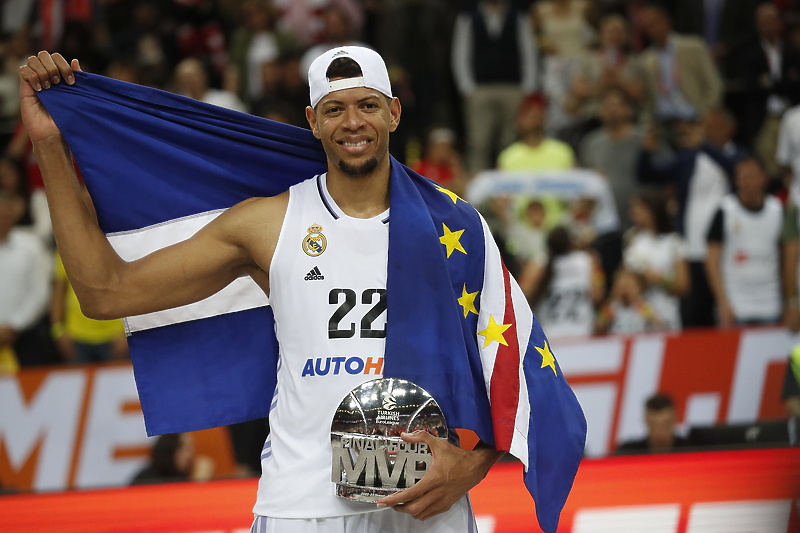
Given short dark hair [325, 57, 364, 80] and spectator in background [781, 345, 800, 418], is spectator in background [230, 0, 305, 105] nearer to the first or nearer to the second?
spectator in background [781, 345, 800, 418]

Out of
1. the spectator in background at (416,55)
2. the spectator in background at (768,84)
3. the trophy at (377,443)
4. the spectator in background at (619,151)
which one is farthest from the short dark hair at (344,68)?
the spectator in background at (768,84)

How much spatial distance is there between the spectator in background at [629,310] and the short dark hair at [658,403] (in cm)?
132

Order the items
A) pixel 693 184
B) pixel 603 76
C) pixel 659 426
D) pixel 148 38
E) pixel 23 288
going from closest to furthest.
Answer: pixel 659 426
pixel 23 288
pixel 693 184
pixel 603 76
pixel 148 38

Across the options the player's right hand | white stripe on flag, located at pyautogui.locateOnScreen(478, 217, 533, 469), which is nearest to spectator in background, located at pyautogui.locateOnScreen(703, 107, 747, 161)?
white stripe on flag, located at pyautogui.locateOnScreen(478, 217, 533, 469)

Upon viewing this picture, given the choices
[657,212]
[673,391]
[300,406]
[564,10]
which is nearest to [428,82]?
[564,10]

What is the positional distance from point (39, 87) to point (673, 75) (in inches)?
356

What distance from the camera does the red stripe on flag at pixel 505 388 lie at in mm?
3828

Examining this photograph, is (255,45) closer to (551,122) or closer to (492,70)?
(492,70)

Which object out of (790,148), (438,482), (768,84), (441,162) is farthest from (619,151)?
(438,482)

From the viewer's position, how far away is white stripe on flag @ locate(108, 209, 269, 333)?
420 cm

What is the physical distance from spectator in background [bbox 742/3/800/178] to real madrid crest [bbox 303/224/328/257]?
9038 millimetres

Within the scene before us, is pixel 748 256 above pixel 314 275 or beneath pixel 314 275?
beneath

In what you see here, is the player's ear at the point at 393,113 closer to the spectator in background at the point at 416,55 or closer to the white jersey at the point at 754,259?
the white jersey at the point at 754,259

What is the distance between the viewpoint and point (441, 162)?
10.8 m
